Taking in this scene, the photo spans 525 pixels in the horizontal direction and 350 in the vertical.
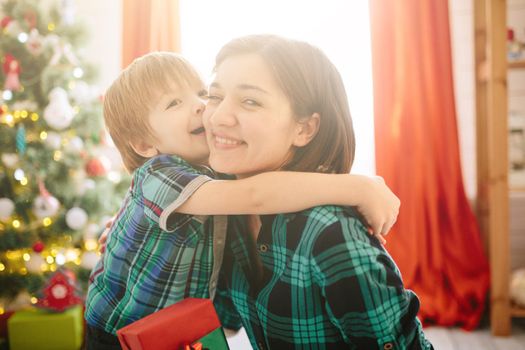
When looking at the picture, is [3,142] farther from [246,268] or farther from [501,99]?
[501,99]

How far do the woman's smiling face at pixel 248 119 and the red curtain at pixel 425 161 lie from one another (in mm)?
1986

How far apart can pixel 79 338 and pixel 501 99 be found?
2.30 metres

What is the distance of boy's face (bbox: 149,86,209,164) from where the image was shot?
113 centimetres

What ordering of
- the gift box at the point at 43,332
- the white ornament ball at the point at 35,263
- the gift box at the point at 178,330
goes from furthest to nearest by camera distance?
the white ornament ball at the point at 35,263 → the gift box at the point at 43,332 → the gift box at the point at 178,330

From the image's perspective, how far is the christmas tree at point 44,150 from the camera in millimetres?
2654

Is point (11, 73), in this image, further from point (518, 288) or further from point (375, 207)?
point (518, 288)

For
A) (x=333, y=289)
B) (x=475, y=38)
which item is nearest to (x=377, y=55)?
(x=475, y=38)

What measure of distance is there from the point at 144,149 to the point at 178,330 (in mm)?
472

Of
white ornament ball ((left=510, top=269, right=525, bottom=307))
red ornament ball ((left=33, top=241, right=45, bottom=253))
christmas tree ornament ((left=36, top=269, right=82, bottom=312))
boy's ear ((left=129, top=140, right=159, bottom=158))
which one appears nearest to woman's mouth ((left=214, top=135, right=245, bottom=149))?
boy's ear ((left=129, top=140, right=159, bottom=158))

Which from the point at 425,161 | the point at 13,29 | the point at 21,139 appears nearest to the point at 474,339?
the point at 425,161

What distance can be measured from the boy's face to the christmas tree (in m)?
1.67

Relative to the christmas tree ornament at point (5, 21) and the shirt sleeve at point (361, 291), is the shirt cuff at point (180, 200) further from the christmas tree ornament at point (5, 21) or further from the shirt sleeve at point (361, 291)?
the christmas tree ornament at point (5, 21)

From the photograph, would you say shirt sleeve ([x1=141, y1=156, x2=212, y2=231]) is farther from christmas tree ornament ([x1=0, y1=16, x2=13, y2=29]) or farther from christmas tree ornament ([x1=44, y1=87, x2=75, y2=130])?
christmas tree ornament ([x1=0, y1=16, x2=13, y2=29])

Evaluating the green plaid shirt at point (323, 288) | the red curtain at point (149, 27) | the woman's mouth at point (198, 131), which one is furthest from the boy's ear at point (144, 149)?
the red curtain at point (149, 27)
